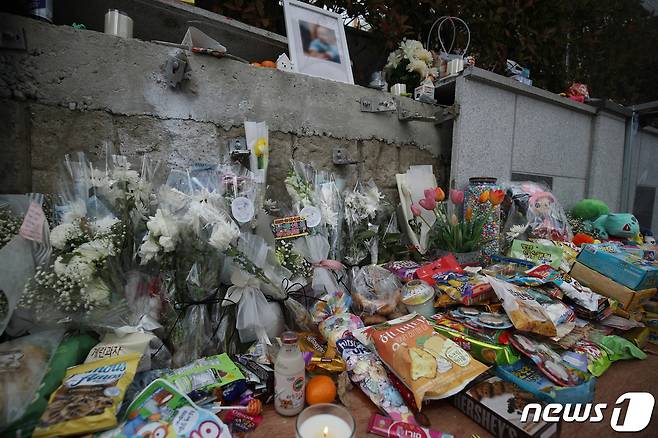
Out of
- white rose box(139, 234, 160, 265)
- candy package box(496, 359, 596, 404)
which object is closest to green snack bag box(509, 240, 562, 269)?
candy package box(496, 359, 596, 404)

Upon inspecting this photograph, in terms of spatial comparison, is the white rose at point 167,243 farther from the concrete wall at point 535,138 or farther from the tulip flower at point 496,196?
the concrete wall at point 535,138

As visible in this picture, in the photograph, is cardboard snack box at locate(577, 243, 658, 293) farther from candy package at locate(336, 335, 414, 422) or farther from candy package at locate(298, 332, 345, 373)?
candy package at locate(298, 332, 345, 373)

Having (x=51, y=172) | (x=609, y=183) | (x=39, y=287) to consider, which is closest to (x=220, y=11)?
(x=51, y=172)

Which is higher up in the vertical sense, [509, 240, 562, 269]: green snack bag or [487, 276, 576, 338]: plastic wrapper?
[509, 240, 562, 269]: green snack bag

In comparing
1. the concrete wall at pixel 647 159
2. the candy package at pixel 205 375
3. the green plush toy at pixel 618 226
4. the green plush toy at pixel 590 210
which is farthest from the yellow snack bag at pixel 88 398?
the concrete wall at pixel 647 159

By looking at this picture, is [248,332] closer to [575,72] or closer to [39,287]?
[39,287]

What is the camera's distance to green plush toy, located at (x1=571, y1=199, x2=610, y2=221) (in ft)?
11.5

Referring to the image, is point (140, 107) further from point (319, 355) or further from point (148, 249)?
point (319, 355)

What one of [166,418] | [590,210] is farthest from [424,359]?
[590,210]

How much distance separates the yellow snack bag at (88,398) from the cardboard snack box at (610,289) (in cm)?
265

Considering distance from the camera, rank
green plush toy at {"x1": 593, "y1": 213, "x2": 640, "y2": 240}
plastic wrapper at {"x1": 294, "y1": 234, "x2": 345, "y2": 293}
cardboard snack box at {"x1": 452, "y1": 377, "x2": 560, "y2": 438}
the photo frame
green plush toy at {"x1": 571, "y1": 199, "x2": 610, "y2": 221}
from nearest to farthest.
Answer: cardboard snack box at {"x1": 452, "y1": 377, "x2": 560, "y2": 438}, plastic wrapper at {"x1": 294, "y1": 234, "x2": 345, "y2": 293}, the photo frame, green plush toy at {"x1": 593, "y1": 213, "x2": 640, "y2": 240}, green plush toy at {"x1": 571, "y1": 199, "x2": 610, "y2": 221}

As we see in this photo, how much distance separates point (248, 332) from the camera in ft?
5.10

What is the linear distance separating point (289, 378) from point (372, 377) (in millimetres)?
376

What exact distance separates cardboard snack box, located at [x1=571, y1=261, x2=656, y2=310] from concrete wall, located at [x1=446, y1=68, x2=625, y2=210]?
3.75 feet
